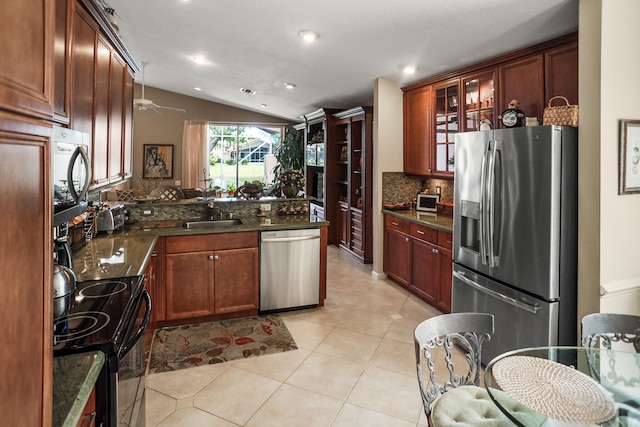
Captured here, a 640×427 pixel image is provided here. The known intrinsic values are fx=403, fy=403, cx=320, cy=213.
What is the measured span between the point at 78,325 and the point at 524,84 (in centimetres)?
352

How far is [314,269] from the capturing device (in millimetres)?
3959

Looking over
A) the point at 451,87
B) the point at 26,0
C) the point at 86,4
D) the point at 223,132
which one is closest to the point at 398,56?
the point at 451,87

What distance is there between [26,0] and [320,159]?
6.43 meters

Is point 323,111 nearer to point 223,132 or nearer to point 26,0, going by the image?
point 223,132

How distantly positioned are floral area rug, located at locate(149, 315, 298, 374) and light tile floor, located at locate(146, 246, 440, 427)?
0.09 m

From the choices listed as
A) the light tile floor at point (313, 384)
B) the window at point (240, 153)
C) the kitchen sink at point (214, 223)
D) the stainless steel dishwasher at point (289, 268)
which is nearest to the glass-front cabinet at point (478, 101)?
the stainless steel dishwasher at point (289, 268)

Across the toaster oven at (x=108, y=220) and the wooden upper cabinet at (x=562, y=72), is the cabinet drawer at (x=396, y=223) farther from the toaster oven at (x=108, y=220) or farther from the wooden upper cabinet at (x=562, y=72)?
the toaster oven at (x=108, y=220)

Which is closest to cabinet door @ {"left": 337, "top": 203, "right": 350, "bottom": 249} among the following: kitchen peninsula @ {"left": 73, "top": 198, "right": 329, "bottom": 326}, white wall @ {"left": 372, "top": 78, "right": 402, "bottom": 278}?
white wall @ {"left": 372, "top": 78, "right": 402, "bottom": 278}

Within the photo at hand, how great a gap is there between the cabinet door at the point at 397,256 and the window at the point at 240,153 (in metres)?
5.10

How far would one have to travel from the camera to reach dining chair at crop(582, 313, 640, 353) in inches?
73.0

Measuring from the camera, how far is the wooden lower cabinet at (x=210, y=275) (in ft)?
11.4

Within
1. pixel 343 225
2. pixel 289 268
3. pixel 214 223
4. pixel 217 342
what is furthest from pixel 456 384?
pixel 343 225

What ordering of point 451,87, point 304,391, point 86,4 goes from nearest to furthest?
1. point 86,4
2. point 304,391
3. point 451,87

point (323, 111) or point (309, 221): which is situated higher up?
point (323, 111)
